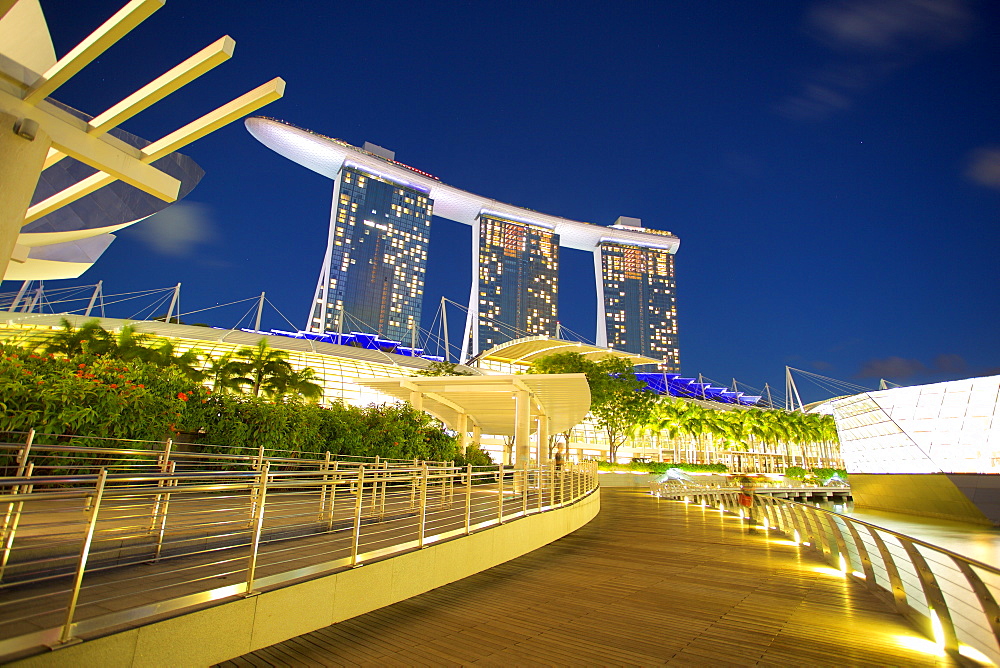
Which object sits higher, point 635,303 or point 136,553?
point 635,303

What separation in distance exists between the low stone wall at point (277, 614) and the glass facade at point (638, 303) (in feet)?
541

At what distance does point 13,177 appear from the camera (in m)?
7.44

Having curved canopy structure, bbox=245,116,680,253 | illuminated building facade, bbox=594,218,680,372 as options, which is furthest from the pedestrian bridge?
illuminated building facade, bbox=594,218,680,372

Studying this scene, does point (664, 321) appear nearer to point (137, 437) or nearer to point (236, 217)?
point (236, 217)

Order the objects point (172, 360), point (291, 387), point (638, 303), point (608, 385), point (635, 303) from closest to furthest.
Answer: point (172, 360) → point (291, 387) → point (608, 385) → point (635, 303) → point (638, 303)

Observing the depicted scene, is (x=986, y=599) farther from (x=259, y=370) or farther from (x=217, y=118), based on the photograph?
(x=259, y=370)

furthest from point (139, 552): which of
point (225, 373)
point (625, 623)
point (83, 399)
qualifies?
point (225, 373)

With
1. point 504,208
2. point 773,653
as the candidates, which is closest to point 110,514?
point 773,653

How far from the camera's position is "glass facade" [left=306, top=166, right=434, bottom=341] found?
124 meters

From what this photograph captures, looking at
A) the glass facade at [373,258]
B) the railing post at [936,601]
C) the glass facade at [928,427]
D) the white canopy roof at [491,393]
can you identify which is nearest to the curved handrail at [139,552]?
the railing post at [936,601]

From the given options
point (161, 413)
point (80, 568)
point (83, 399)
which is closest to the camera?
point (80, 568)

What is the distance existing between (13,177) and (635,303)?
173466mm

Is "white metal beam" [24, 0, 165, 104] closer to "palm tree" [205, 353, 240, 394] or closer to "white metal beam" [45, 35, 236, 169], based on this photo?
"white metal beam" [45, 35, 236, 169]

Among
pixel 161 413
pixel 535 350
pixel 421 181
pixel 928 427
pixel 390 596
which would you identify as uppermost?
pixel 421 181
